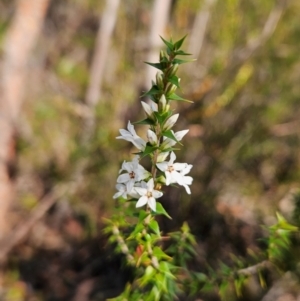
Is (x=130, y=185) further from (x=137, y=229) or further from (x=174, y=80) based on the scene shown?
(x=174, y=80)

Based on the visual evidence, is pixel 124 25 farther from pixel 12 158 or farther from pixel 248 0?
pixel 12 158

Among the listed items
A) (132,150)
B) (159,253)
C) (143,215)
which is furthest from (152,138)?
(132,150)

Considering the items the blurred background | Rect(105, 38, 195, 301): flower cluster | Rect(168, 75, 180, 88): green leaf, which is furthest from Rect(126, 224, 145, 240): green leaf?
the blurred background

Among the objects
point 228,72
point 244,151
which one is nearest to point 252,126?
point 244,151

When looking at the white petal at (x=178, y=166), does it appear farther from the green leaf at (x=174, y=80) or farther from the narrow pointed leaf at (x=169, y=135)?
the green leaf at (x=174, y=80)

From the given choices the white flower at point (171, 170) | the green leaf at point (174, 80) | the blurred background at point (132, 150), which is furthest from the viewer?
the blurred background at point (132, 150)

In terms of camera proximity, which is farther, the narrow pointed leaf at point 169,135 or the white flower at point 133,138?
the white flower at point 133,138

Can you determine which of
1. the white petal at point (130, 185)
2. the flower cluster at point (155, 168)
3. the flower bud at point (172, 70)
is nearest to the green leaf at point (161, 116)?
the flower cluster at point (155, 168)

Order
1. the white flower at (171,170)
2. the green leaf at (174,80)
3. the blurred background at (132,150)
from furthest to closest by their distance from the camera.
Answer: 1. the blurred background at (132,150)
2. the white flower at (171,170)
3. the green leaf at (174,80)
